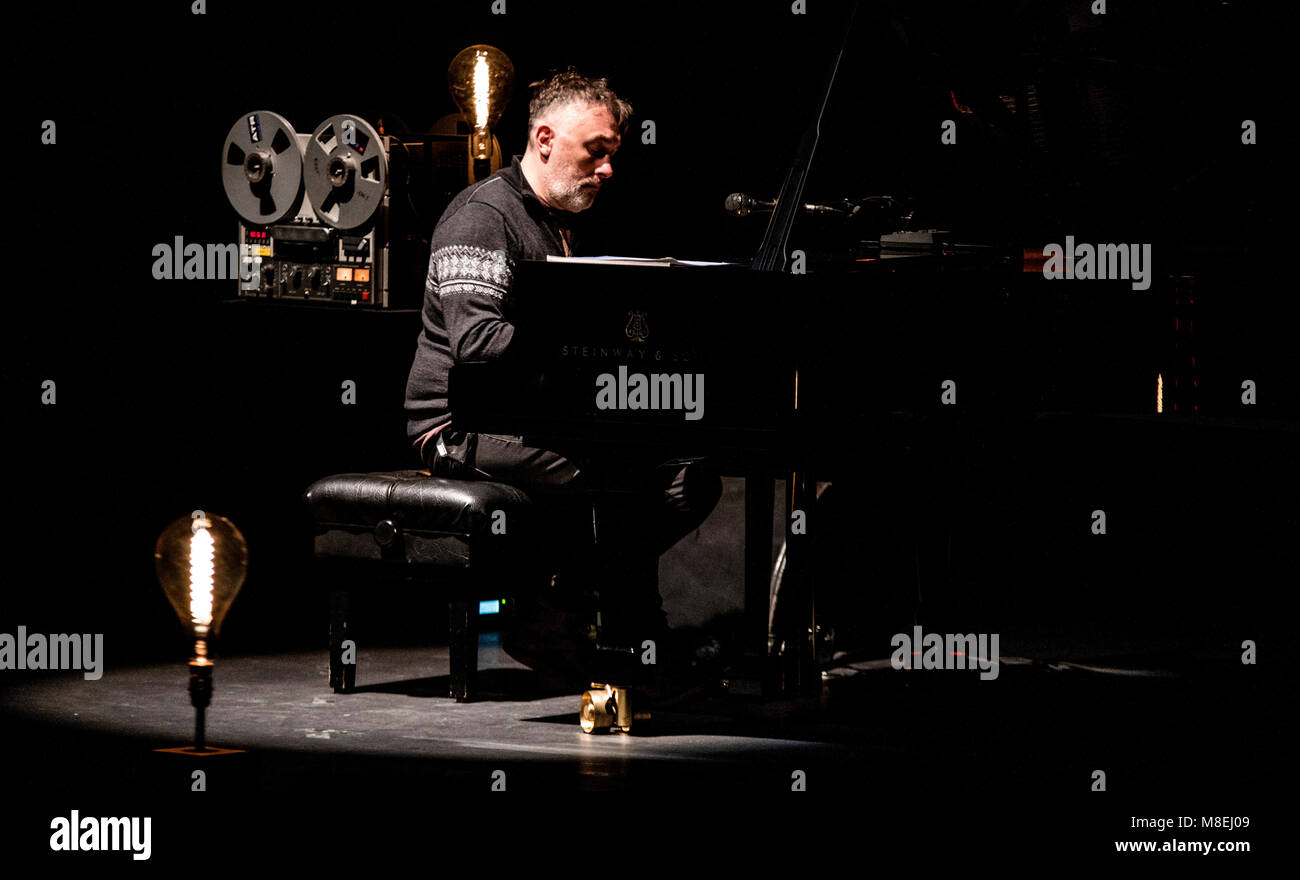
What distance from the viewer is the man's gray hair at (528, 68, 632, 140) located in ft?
15.1

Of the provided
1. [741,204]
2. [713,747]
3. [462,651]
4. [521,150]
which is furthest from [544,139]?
[521,150]

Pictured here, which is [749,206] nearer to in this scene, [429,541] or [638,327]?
[638,327]

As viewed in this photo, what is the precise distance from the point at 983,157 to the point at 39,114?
2.88 m

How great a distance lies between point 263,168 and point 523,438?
215 centimetres

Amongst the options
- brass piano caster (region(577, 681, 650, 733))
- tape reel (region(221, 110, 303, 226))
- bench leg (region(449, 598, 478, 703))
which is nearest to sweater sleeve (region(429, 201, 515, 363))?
bench leg (region(449, 598, 478, 703))

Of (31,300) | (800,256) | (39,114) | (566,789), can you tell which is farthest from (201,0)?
(566,789)

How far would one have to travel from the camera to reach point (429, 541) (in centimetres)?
461

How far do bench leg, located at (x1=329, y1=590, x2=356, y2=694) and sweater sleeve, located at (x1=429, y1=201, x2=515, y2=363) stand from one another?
74cm

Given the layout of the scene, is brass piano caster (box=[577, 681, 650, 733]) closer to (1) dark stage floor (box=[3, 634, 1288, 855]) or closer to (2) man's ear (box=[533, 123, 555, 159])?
(1) dark stage floor (box=[3, 634, 1288, 855])

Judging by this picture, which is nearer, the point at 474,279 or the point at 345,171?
the point at 474,279

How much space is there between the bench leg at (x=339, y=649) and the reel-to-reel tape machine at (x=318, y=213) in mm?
1369
